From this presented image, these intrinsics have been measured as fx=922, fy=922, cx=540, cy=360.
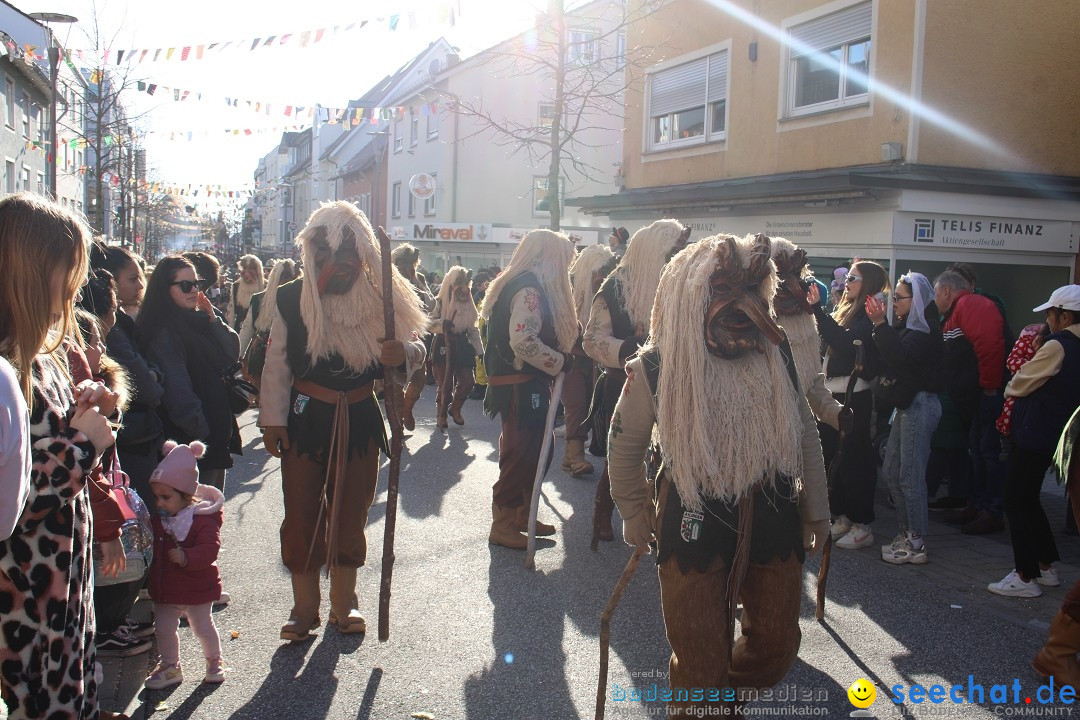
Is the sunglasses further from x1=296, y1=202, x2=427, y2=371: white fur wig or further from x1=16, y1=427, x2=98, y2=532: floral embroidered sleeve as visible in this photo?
x1=16, y1=427, x2=98, y2=532: floral embroidered sleeve

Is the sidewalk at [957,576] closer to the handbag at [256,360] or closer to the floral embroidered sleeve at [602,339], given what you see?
the handbag at [256,360]

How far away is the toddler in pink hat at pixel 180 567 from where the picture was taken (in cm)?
403

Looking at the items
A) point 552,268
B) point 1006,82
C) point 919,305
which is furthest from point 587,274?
point 1006,82

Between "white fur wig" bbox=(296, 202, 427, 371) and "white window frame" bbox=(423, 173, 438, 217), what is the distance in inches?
1175

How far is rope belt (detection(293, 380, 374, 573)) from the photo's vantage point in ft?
15.0

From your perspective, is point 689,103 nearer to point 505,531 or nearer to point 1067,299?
point 1067,299

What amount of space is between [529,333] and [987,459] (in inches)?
149

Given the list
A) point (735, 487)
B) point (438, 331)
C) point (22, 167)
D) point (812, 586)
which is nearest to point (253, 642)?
point (735, 487)

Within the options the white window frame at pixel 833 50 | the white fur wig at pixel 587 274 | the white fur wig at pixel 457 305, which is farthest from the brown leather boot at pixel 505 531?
the white window frame at pixel 833 50

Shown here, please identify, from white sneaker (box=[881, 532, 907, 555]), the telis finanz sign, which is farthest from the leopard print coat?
the telis finanz sign

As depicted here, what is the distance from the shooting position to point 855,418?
20.8 feet

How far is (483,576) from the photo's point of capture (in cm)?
564

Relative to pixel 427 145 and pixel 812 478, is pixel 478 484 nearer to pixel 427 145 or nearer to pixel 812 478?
pixel 812 478

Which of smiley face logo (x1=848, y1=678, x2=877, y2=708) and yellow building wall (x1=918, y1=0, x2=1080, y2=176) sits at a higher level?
yellow building wall (x1=918, y1=0, x2=1080, y2=176)
